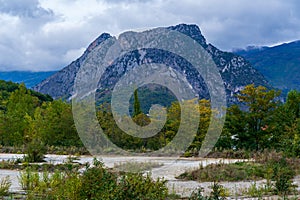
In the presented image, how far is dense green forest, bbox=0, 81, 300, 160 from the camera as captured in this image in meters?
23.6

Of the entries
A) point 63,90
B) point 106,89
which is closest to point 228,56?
point 106,89

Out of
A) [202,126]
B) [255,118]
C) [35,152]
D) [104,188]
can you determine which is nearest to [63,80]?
[202,126]

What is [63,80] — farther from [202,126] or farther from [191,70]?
[202,126]

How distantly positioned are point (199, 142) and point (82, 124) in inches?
283

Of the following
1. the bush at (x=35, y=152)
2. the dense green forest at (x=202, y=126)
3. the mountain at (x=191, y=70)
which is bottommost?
the bush at (x=35, y=152)

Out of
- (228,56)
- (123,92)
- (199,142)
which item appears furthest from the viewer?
(228,56)

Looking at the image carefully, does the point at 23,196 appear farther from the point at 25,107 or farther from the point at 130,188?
the point at 25,107

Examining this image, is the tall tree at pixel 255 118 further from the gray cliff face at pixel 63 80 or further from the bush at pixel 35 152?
the gray cliff face at pixel 63 80

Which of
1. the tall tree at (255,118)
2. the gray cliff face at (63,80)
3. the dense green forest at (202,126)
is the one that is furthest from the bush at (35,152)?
the gray cliff face at (63,80)

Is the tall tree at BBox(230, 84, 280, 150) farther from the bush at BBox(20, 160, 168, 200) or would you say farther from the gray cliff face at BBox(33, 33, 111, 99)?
the gray cliff face at BBox(33, 33, 111, 99)

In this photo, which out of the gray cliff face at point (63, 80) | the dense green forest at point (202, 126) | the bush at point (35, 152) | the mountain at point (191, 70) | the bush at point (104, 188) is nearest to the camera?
the bush at point (104, 188)

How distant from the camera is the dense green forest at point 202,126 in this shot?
2362cm

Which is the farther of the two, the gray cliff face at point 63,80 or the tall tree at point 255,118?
the gray cliff face at point 63,80

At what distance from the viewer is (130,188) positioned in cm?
716
